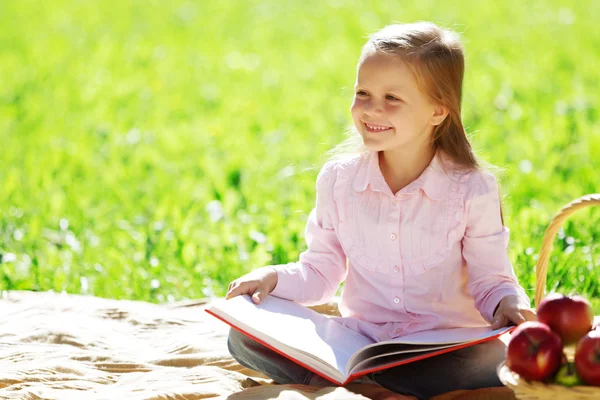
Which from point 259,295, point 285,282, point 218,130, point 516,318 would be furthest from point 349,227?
point 218,130

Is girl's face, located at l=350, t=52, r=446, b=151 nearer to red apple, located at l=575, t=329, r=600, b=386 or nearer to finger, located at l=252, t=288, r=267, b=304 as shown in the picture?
finger, located at l=252, t=288, r=267, b=304

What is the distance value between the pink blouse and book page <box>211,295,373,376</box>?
111 mm

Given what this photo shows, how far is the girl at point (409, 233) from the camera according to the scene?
9.23 feet

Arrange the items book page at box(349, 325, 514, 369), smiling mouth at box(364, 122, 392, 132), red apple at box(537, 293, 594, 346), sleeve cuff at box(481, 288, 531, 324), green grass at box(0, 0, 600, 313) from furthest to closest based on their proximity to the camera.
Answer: green grass at box(0, 0, 600, 313) → smiling mouth at box(364, 122, 392, 132) → sleeve cuff at box(481, 288, 531, 324) → book page at box(349, 325, 514, 369) → red apple at box(537, 293, 594, 346)

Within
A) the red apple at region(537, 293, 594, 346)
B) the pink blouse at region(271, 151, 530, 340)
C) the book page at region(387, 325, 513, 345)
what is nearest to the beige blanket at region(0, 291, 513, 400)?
the book page at region(387, 325, 513, 345)

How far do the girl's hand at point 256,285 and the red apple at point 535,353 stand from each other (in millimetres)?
873

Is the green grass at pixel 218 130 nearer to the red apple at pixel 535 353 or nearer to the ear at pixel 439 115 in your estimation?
the ear at pixel 439 115

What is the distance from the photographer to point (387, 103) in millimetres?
2840

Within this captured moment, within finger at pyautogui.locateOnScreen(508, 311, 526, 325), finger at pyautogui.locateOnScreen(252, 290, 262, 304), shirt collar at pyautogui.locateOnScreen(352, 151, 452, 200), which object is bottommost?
finger at pyautogui.locateOnScreen(508, 311, 526, 325)

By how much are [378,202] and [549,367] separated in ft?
3.08

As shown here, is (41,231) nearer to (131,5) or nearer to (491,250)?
(491,250)

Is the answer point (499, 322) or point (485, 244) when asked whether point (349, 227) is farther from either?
point (499, 322)

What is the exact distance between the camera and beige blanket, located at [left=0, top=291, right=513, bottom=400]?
9.16 ft

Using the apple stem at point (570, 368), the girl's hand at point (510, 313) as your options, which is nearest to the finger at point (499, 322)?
the girl's hand at point (510, 313)
